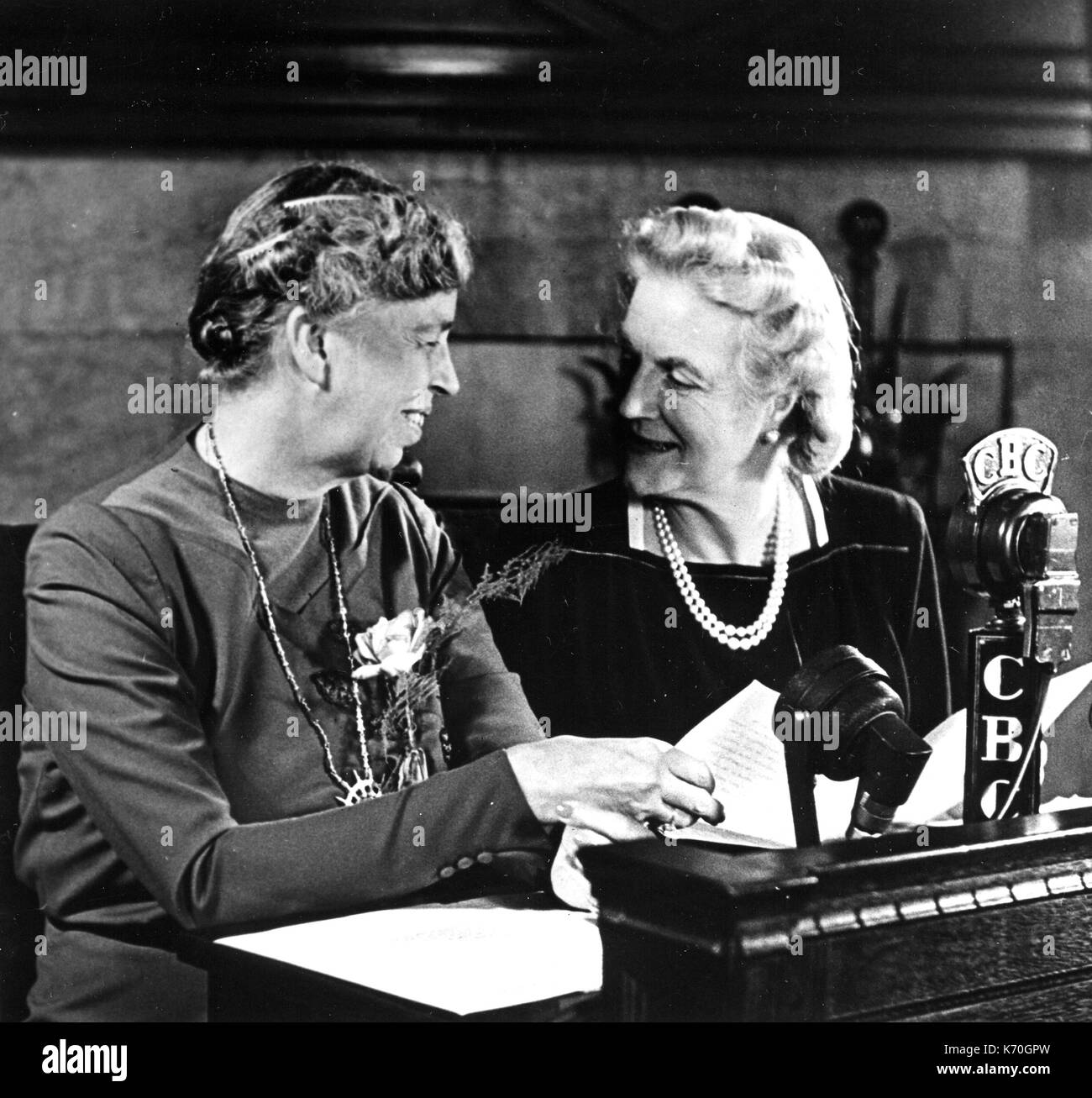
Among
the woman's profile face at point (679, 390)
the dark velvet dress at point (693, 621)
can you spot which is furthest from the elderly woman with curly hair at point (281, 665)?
the woman's profile face at point (679, 390)

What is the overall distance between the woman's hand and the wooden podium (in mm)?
302

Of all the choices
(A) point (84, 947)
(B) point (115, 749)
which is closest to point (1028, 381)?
(B) point (115, 749)

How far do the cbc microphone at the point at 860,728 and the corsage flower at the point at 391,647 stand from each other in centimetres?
69

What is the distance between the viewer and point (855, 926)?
204 cm

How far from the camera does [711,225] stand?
268 centimetres

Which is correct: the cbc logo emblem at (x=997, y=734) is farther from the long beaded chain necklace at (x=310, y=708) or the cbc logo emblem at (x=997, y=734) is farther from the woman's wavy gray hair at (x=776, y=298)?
the long beaded chain necklace at (x=310, y=708)

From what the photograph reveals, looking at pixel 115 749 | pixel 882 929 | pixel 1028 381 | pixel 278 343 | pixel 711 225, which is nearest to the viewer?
pixel 882 929

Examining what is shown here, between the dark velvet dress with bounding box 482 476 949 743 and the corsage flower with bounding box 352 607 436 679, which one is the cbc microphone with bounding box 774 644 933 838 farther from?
the corsage flower with bounding box 352 607 436 679

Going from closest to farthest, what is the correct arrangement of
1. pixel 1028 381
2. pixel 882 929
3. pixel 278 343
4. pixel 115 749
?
pixel 882 929 → pixel 115 749 → pixel 278 343 → pixel 1028 381

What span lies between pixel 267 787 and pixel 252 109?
1.22 meters

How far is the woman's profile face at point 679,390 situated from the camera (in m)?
2.66

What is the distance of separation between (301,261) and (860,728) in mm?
1302
